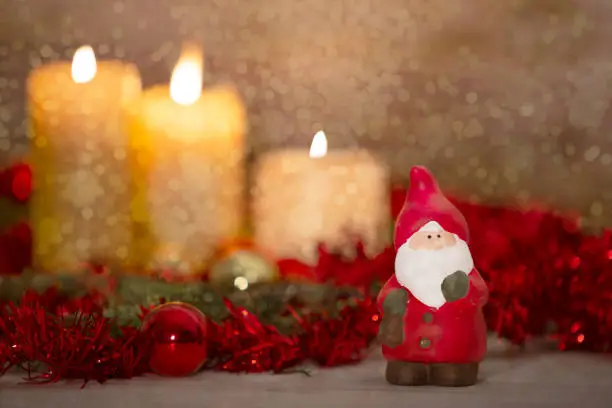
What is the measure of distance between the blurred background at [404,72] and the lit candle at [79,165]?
0.06 m

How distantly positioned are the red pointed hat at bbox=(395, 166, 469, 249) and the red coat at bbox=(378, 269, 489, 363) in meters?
0.03

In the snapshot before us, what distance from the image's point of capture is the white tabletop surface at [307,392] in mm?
394

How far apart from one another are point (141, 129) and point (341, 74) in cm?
20

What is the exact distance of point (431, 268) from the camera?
42cm

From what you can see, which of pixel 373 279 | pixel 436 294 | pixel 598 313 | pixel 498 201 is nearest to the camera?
pixel 436 294

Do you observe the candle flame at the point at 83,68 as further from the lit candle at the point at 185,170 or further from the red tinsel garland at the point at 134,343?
the red tinsel garland at the point at 134,343

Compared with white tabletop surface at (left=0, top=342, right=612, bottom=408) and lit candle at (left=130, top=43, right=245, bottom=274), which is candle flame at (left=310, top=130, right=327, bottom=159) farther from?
white tabletop surface at (left=0, top=342, right=612, bottom=408)

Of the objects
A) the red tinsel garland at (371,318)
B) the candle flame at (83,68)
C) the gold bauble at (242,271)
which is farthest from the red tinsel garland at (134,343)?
the candle flame at (83,68)

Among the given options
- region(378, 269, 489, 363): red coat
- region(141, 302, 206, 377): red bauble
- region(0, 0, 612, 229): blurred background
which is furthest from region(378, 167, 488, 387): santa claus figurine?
region(0, 0, 612, 229): blurred background

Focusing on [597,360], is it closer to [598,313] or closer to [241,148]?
[598,313]

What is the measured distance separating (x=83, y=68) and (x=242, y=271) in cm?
24

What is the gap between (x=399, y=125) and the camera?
77 cm

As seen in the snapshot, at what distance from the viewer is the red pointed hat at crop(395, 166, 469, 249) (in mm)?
431

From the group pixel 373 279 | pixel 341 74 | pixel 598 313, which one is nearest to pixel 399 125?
pixel 341 74
